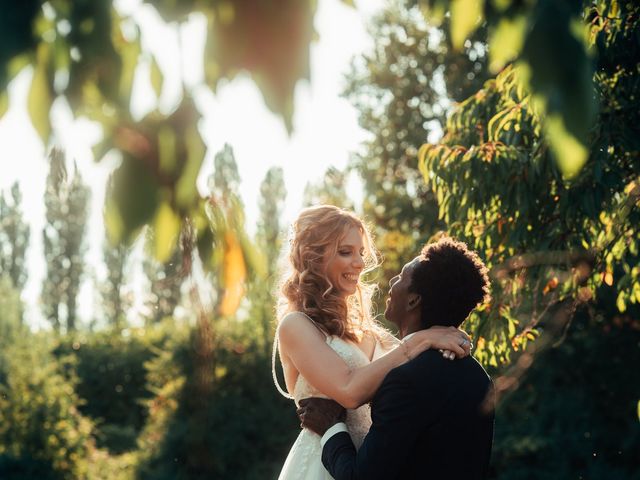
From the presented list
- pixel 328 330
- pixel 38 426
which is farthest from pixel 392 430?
pixel 38 426

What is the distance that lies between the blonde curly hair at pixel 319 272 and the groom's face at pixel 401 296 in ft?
1.69

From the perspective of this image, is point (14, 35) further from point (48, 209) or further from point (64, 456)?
point (64, 456)

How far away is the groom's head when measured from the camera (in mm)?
3004

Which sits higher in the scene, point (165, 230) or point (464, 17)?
point (464, 17)

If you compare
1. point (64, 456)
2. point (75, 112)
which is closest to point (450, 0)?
point (75, 112)

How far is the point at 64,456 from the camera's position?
13.5 meters

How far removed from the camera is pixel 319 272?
377cm

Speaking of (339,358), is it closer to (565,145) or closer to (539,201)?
(565,145)

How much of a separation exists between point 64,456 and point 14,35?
1296cm

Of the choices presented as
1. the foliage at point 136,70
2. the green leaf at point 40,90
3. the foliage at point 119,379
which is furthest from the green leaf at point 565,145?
the foliage at point 119,379

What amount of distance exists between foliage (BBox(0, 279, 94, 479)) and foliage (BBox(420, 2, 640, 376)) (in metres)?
9.02

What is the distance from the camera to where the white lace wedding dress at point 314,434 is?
3453 mm

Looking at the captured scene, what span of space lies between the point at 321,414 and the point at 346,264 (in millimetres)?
690

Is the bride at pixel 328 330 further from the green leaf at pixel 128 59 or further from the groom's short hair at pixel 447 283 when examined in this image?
the green leaf at pixel 128 59
